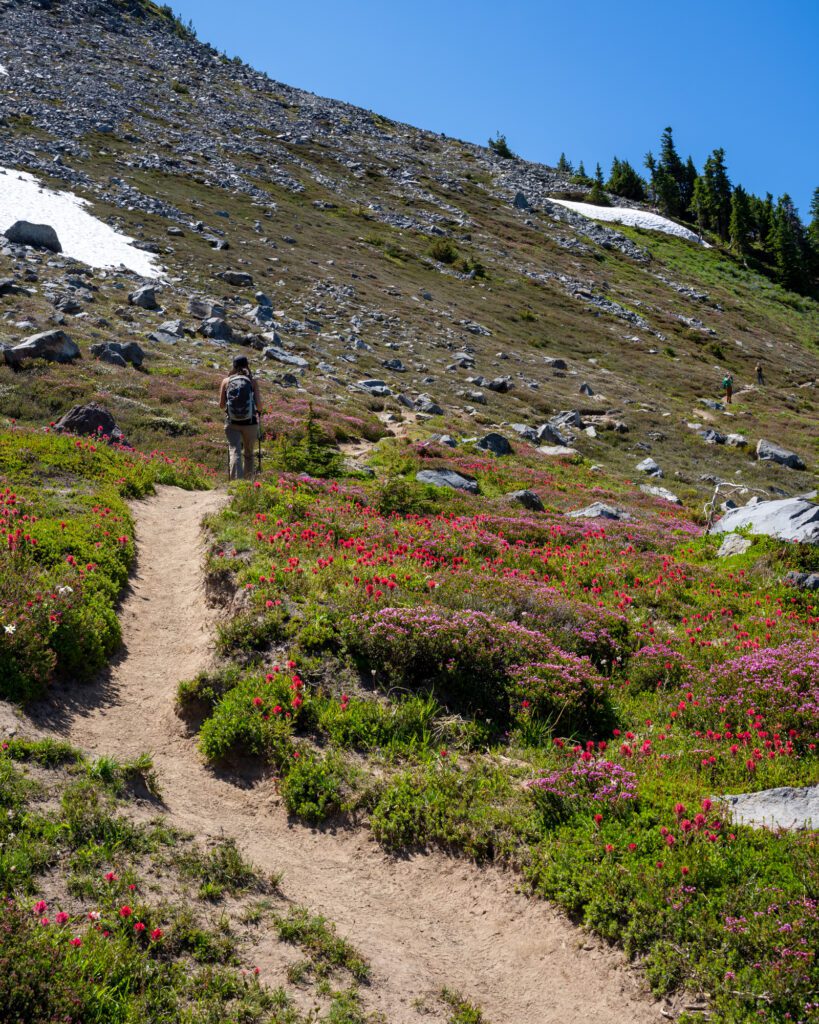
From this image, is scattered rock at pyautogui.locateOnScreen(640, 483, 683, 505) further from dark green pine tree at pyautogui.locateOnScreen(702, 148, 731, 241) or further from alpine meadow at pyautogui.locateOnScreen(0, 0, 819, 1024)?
dark green pine tree at pyautogui.locateOnScreen(702, 148, 731, 241)

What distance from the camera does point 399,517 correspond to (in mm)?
13695

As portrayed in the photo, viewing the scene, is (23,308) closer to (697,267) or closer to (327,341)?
(327,341)

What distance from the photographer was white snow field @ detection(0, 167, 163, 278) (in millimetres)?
38062

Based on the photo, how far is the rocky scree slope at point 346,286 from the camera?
96.7 feet

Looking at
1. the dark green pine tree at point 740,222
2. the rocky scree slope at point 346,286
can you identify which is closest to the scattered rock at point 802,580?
the rocky scree slope at point 346,286

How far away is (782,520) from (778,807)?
9541 mm

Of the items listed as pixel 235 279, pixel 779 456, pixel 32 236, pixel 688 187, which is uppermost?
pixel 688 187

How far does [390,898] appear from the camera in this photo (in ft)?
18.1

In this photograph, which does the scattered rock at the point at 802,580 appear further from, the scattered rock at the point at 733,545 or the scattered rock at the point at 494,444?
the scattered rock at the point at 494,444

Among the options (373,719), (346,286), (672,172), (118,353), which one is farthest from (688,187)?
(373,719)

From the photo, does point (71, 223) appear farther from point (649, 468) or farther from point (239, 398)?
point (649, 468)

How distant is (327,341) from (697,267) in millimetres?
77865

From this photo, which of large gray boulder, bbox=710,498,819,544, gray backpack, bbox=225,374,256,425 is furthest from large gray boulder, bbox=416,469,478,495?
large gray boulder, bbox=710,498,819,544

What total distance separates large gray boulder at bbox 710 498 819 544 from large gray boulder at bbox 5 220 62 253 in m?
35.5
